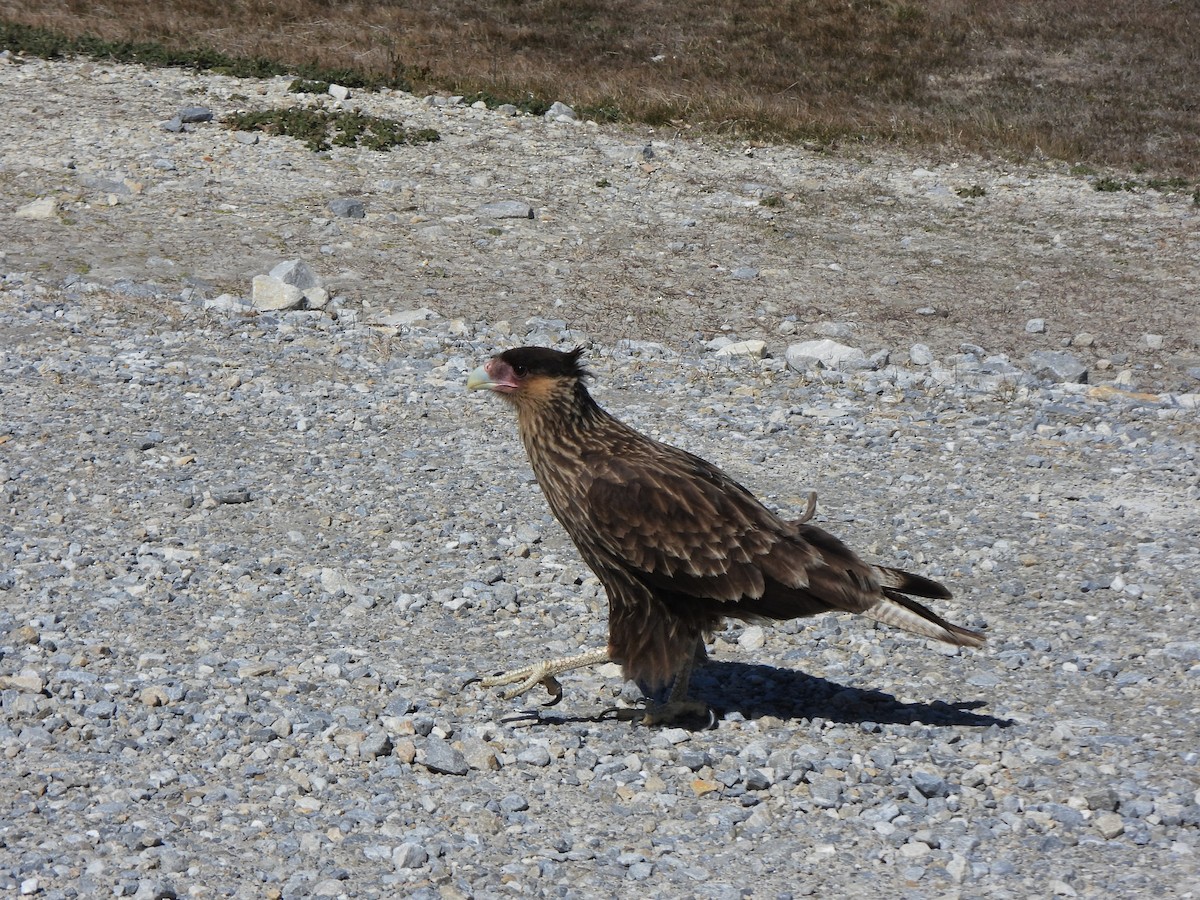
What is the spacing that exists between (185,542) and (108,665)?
1.53m

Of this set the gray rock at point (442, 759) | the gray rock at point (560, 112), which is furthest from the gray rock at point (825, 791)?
the gray rock at point (560, 112)

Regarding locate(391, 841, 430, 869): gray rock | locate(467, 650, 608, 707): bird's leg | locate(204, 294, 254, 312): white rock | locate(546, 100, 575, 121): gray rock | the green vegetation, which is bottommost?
locate(391, 841, 430, 869): gray rock

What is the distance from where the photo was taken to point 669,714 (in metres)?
6.80

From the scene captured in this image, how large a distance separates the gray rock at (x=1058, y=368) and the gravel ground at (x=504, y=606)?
17 centimetres

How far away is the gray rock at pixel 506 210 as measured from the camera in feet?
49.7

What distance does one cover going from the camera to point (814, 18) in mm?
31406

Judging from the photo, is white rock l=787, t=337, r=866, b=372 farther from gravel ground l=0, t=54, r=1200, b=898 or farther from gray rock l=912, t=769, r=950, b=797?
gray rock l=912, t=769, r=950, b=797

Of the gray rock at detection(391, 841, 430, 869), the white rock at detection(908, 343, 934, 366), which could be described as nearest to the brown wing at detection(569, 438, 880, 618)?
the gray rock at detection(391, 841, 430, 869)

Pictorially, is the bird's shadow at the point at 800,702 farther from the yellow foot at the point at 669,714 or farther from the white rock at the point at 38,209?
the white rock at the point at 38,209

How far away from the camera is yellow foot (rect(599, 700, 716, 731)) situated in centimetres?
679

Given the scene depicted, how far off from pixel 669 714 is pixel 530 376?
6.04 ft

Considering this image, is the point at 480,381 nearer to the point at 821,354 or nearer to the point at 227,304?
the point at 821,354

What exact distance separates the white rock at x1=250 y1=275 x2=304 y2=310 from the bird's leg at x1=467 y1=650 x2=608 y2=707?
21.1ft

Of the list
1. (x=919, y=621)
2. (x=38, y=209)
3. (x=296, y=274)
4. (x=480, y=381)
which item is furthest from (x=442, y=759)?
(x=38, y=209)
